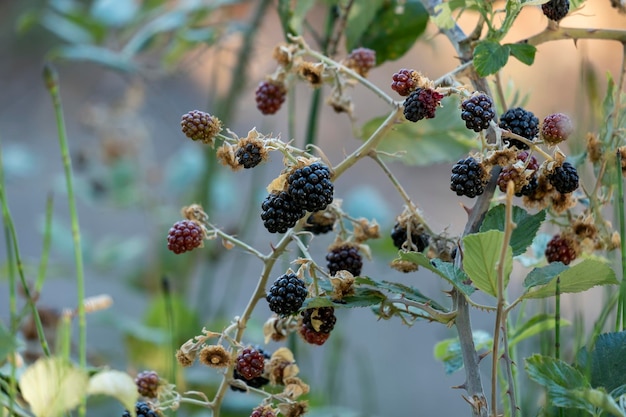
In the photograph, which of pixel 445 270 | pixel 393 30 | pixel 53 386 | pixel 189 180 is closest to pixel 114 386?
pixel 53 386

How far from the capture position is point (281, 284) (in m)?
0.37

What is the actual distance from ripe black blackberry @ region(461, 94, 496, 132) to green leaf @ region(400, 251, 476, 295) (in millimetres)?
61

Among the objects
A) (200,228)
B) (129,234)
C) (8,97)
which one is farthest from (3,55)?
(200,228)

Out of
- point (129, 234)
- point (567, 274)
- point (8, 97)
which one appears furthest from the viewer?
point (8, 97)

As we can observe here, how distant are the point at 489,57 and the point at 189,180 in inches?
34.9

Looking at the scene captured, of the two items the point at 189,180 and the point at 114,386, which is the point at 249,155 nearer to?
the point at 114,386

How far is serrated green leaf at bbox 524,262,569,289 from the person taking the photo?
37 centimetres

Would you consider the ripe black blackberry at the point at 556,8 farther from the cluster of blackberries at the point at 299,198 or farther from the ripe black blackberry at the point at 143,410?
the ripe black blackberry at the point at 143,410

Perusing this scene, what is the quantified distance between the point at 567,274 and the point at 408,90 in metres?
0.11

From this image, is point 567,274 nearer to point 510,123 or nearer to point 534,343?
point 510,123

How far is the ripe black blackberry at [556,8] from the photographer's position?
1.38 ft

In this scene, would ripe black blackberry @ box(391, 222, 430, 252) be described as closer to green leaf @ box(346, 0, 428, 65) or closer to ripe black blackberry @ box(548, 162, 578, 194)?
ripe black blackberry @ box(548, 162, 578, 194)

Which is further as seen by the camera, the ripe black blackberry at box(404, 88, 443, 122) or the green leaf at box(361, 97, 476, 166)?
the green leaf at box(361, 97, 476, 166)

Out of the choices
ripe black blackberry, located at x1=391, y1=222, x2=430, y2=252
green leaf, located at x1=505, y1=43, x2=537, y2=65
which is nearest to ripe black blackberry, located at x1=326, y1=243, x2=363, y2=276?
ripe black blackberry, located at x1=391, y1=222, x2=430, y2=252
